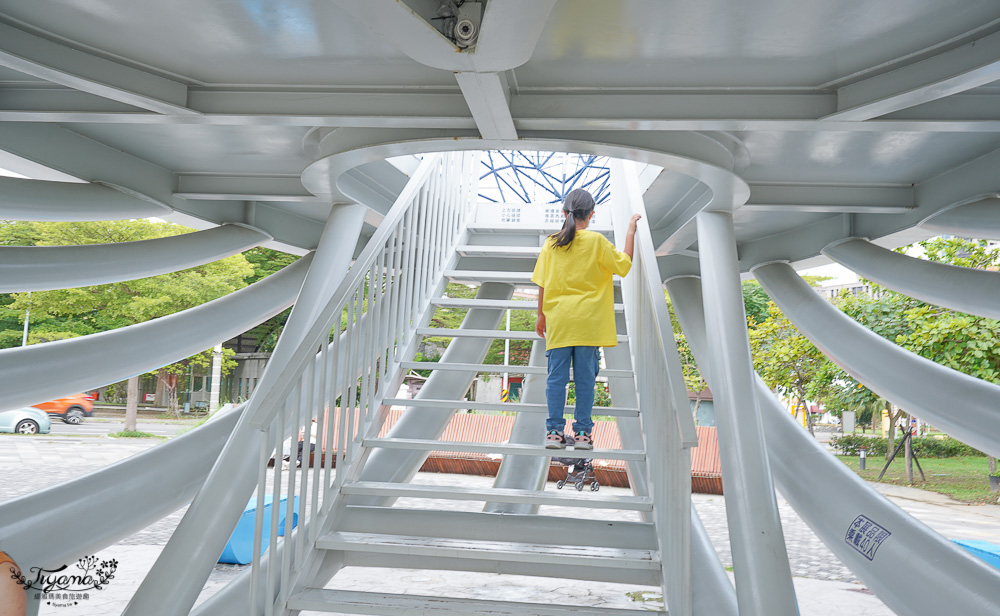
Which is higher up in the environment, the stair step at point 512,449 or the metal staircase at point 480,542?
the stair step at point 512,449

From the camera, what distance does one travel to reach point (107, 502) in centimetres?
520

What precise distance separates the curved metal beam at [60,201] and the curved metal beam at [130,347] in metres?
1.00

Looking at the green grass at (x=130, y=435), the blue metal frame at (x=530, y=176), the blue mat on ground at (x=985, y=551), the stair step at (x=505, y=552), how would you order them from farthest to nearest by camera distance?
the green grass at (x=130, y=435) → the blue metal frame at (x=530, y=176) → the blue mat on ground at (x=985, y=551) → the stair step at (x=505, y=552)

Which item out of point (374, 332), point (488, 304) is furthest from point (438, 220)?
point (374, 332)

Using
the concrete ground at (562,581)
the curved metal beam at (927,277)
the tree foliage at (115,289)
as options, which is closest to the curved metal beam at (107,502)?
the concrete ground at (562,581)

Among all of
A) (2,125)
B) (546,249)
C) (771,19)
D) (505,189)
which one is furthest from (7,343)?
(771,19)

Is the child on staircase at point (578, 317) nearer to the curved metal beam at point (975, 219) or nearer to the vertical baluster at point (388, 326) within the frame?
the vertical baluster at point (388, 326)

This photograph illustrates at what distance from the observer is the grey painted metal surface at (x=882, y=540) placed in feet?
14.1

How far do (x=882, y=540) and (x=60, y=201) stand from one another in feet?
21.5

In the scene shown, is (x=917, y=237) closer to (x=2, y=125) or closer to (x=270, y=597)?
(x=270, y=597)

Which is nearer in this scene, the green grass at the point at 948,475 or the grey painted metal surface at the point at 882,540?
the grey painted metal surface at the point at 882,540

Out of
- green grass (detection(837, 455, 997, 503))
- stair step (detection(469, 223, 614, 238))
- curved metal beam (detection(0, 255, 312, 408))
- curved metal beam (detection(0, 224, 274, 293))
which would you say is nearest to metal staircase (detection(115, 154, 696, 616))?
curved metal beam (detection(0, 255, 312, 408))

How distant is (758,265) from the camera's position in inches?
340

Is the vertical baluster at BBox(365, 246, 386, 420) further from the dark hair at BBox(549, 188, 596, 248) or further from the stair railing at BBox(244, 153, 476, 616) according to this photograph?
the dark hair at BBox(549, 188, 596, 248)
